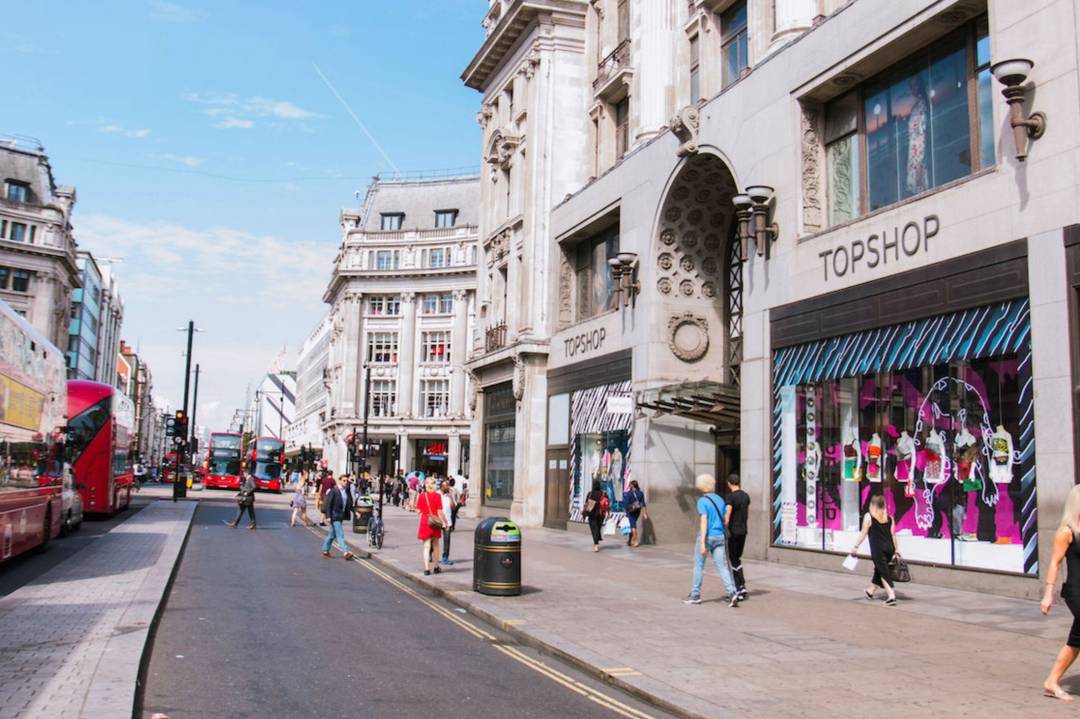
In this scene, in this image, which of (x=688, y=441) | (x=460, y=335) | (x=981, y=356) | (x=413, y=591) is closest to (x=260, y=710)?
(x=413, y=591)

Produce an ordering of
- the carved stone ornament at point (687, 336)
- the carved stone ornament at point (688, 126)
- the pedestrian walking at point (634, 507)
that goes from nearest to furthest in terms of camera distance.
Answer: the carved stone ornament at point (688, 126) < the pedestrian walking at point (634, 507) < the carved stone ornament at point (687, 336)

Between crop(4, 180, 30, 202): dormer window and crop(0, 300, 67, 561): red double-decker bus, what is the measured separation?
68.2 m

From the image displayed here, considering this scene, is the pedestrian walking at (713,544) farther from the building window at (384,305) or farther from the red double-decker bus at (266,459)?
the building window at (384,305)

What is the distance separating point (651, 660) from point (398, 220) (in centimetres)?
8063

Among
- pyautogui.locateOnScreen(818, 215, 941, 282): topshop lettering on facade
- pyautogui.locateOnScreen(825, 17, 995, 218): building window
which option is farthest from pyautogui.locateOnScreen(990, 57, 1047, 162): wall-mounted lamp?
pyautogui.locateOnScreen(818, 215, 941, 282): topshop lettering on facade

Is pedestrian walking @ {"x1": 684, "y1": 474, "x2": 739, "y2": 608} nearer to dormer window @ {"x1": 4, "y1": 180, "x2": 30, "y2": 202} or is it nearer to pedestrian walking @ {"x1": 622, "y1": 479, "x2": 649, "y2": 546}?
pedestrian walking @ {"x1": 622, "y1": 479, "x2": 649, "y2": 546}

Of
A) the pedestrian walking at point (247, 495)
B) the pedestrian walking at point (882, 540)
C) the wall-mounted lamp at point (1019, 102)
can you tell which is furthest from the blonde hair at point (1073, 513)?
the pedestrian walking at point (247, 495)

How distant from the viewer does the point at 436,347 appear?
8256 centimetres

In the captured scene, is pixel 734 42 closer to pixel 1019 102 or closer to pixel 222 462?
pixel 1019 102

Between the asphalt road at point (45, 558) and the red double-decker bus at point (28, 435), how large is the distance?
357mm

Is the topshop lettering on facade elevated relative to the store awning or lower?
elevated

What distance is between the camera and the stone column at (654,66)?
87.0 ft

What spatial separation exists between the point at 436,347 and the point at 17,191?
36404 mm

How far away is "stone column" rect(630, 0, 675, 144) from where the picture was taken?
26.5 m
